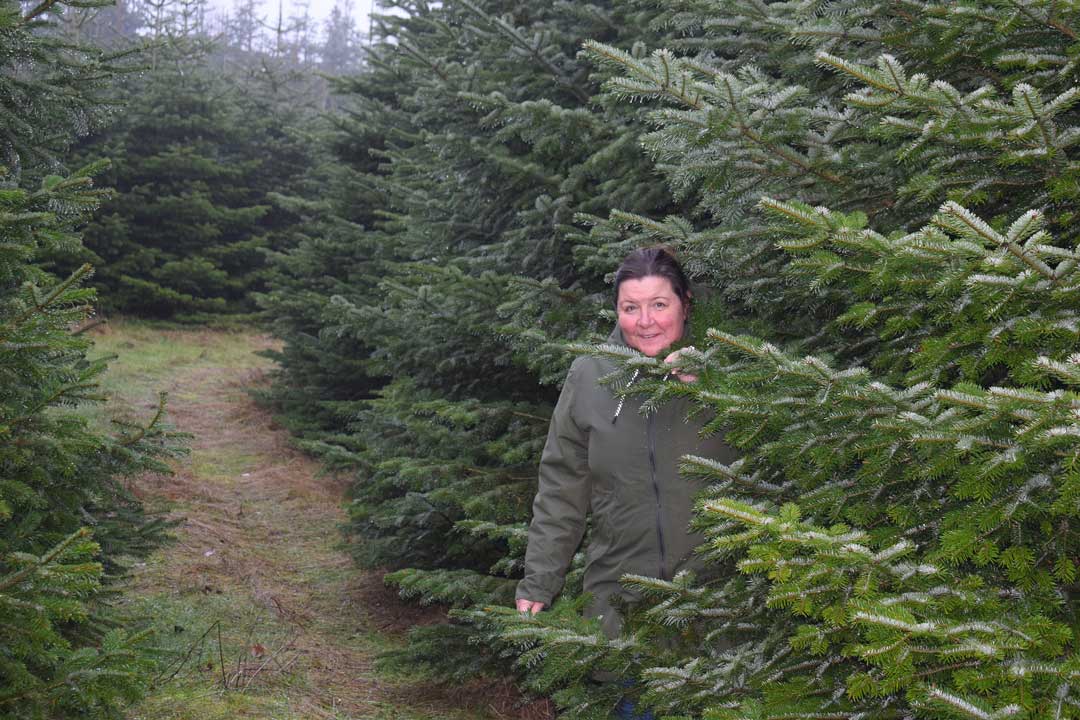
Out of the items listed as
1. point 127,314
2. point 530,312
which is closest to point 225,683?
point 530,312

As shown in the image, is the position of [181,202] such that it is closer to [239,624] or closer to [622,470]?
[239,624]

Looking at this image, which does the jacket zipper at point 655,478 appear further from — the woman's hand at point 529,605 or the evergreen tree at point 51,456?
the evergreen tree at point 51,456

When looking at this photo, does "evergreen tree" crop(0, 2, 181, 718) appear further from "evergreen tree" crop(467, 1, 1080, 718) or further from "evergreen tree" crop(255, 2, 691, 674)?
"evergreen tree" crop(467, 1, 1080, 718)

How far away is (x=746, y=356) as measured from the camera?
2412 millimetres

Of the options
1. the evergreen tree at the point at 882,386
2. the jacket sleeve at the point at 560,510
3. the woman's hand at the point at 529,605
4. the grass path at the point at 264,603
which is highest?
the evergreen tree at the point at 882,386

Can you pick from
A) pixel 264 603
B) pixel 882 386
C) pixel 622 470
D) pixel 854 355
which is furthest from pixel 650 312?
pixel 264 603

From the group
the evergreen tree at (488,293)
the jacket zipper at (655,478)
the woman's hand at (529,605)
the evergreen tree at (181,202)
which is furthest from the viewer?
the evergreen tree at (181,202)

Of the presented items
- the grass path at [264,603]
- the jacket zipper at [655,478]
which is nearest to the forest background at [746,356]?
the jacket zipper at [655,478]

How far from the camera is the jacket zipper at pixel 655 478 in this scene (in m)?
2.91

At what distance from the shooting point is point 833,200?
2816 mm

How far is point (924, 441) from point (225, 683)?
4.63m

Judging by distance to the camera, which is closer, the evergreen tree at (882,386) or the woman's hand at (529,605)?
the evergreen tree at (882,386)

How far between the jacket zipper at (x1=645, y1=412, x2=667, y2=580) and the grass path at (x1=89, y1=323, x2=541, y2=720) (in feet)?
8.17

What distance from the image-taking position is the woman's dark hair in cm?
304
